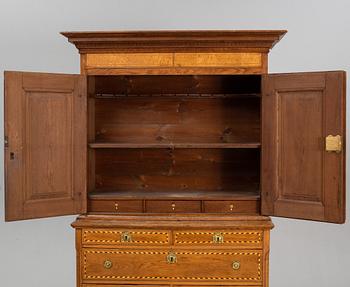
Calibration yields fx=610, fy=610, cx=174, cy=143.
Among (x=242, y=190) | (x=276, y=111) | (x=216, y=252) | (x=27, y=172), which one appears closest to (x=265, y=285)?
(x=216, y=252)

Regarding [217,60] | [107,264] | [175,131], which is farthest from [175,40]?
[107,264]

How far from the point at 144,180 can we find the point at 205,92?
0.81m

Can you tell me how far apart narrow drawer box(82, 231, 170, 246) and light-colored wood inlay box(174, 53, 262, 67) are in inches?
44.0

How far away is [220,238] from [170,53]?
4.09 feet

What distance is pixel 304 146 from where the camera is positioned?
152 inches

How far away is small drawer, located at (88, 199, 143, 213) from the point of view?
413 centimetres

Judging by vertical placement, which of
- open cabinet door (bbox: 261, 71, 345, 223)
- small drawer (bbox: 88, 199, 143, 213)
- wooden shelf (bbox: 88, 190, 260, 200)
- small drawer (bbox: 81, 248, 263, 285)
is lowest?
small drawer (bbox: 81, 248, 263, 285)

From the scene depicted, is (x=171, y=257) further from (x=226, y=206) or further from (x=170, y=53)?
(x=170, y=53)

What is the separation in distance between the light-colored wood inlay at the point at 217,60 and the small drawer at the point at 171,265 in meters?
1.21

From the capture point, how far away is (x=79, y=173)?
4.03 meters

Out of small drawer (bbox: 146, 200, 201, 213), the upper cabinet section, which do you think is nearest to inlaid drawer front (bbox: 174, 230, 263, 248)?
small drawer (bbox: 146, 200, 201, 213)

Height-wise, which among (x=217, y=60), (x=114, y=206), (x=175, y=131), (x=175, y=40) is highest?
(x=175, y=40)

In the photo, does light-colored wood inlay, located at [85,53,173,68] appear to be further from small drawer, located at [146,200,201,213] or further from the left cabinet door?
small drawer, located at [146,200,201,213]

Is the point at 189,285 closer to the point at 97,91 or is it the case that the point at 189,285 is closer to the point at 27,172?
the point at 27,172
